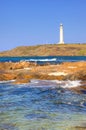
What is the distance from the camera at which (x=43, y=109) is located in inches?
774

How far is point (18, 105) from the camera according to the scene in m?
20.9

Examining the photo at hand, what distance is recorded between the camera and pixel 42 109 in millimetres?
19672

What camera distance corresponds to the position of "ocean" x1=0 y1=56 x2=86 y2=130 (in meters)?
15.4

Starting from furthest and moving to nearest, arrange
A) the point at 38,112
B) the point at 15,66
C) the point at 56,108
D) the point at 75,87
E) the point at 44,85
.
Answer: the point at 15,66
the point at 44,85
the point at 75,87
the point at 56,108
the point at 38,112

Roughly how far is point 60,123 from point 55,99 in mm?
Answer: 8113

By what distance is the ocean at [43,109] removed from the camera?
15.4 m

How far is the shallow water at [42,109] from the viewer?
15367 millimetres

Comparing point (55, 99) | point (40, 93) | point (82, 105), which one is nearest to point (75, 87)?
point (40, 93)

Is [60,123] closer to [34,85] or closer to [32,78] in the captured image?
[34,85]

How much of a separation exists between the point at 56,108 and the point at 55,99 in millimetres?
3784

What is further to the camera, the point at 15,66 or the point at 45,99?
the point at 15,66

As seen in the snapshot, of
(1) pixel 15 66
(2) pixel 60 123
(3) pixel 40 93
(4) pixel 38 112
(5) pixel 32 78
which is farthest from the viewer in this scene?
(1) pixel 15 66

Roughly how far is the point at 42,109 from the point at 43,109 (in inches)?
2.1

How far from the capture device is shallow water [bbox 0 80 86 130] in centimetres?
1537
